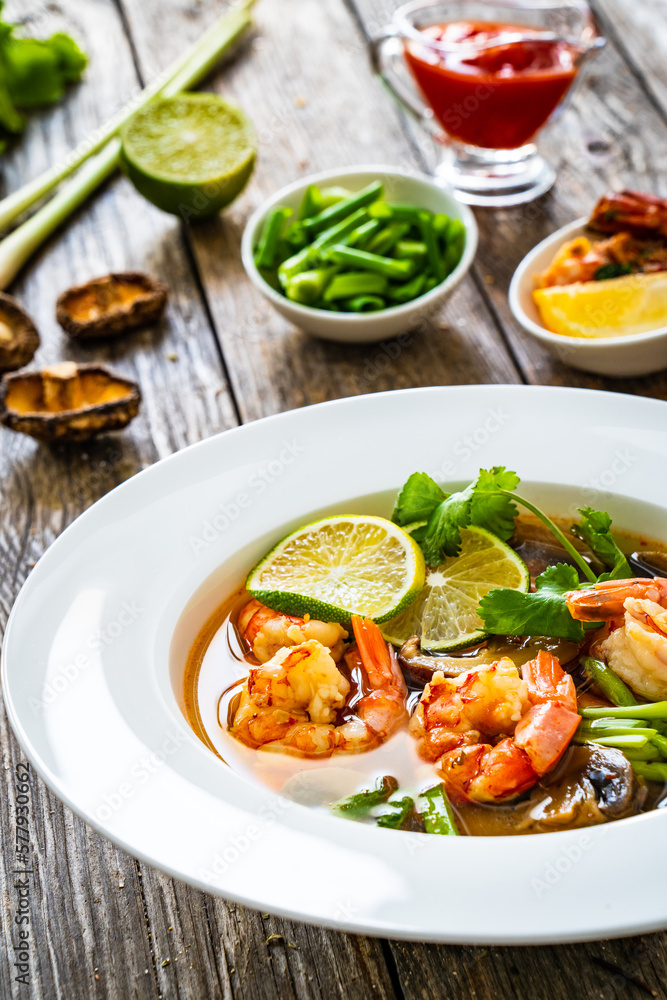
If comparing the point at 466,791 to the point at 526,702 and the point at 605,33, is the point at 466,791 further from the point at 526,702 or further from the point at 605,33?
the point at 605,33

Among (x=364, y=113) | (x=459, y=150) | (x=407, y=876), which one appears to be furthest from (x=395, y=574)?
(x=364, y=113)

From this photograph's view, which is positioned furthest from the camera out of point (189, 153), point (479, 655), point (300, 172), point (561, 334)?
point (300, 172)

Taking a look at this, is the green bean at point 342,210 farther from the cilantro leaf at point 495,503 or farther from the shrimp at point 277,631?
the shrimp at point 277,631

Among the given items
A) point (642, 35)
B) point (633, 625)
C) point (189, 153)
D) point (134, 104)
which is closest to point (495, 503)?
point (633, 625)

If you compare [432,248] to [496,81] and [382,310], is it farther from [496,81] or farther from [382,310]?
[496,81]

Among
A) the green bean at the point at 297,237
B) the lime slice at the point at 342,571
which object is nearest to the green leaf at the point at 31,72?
the green bean at the point at 297,237
